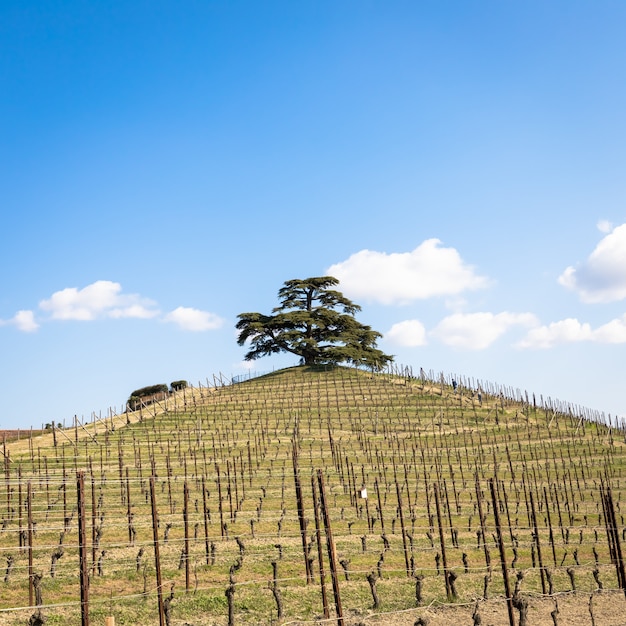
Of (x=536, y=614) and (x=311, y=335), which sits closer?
(x=536, y=614)

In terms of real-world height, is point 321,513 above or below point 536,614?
above

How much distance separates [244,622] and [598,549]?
1245 centimetres

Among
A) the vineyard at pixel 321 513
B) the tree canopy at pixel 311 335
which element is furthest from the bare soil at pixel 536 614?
the tree canopy at pixel 311 335

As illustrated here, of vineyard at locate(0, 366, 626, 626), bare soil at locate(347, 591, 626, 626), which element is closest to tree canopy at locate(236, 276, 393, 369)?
vineyard at locate(0, 366, 626, 626)

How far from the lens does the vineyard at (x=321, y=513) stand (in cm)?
1366

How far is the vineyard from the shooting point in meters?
13.7

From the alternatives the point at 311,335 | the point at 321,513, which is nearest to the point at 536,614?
the point at 321,513

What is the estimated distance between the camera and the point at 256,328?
5981 cm

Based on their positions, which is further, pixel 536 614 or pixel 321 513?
pixel 321 513

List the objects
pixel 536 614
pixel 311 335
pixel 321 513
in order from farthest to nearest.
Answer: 1. pixel 311 335
2. pixel 321 513
3. pixel 536 614

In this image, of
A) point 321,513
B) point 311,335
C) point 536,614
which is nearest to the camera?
point 536,614

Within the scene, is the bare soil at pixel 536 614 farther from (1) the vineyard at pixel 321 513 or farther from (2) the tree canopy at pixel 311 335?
(2) the tree canopy at pixel 311 335

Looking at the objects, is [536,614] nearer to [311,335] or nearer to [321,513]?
[321,513]

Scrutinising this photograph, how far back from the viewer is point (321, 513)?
18672mm
